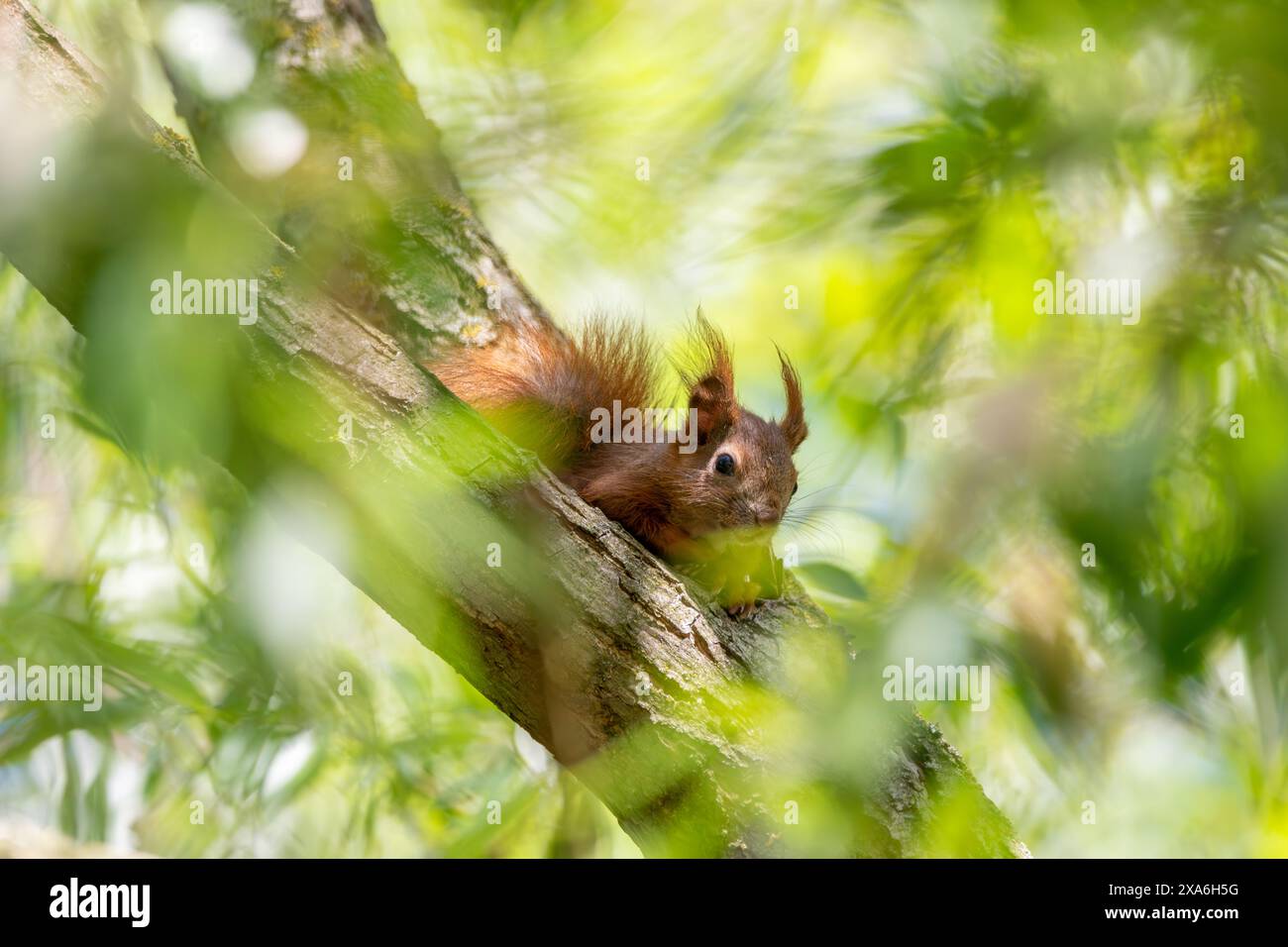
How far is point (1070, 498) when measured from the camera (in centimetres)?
145

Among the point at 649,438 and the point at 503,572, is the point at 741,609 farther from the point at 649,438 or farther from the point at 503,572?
the point at 649,438

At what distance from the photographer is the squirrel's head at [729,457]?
9.34ft

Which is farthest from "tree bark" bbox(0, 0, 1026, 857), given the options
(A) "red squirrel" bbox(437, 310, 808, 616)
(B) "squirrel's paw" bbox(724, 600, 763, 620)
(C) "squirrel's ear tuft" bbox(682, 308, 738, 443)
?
(C) "squirrel's ear tuft" bbox(682, 308, 738, 443)

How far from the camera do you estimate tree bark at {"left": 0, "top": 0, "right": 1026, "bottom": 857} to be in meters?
1.64

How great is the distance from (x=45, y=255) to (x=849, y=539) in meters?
1.71

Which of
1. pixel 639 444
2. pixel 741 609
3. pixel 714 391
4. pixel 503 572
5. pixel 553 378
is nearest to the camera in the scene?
pixel 503 572

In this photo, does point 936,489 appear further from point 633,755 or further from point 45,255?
point 45,255

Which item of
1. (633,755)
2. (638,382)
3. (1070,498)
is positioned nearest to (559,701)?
(633,755)

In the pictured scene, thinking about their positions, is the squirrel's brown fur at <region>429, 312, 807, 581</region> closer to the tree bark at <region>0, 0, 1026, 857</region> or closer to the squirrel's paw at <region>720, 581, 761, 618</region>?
the squirrel's paw at <region>720, 581, 761, 618</region>

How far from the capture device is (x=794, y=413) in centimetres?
315

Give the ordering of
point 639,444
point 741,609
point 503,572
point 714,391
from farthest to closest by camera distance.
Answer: point 639,444, point 714,391, point 741,609, point 503,572

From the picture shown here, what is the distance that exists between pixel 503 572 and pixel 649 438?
1464 mm

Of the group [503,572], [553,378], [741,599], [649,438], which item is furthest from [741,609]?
[649,438]

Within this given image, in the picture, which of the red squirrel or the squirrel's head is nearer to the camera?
the red squirrel
